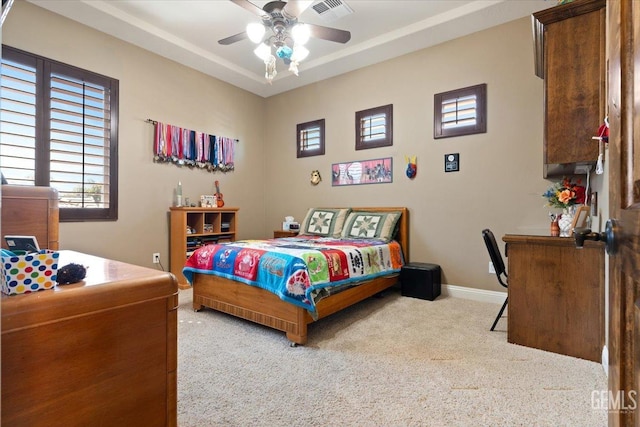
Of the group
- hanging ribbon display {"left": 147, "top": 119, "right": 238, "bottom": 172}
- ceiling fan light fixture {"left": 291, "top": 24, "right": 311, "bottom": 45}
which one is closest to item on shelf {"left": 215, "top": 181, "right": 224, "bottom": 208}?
hanging ribbon display {"left": 147, "top": 119, "right": 238, "bottom": 172}

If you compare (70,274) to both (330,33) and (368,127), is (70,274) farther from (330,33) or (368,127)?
(368,127)

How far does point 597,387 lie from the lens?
5.58ft

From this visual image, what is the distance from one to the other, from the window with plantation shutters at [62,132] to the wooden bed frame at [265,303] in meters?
1.57

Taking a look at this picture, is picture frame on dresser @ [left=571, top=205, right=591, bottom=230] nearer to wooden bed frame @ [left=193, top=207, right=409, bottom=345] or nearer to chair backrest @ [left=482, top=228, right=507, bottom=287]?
chair backrest @ [left=482, top=228, right=507, bottom=287]

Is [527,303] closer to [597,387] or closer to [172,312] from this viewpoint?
[597,387]

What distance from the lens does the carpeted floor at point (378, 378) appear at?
4.87 feet

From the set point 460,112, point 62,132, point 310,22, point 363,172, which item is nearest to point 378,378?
point 363,172

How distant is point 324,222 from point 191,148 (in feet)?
6.75

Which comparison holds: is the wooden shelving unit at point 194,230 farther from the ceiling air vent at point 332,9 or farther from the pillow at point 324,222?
the ceiling air vent at point 332,9

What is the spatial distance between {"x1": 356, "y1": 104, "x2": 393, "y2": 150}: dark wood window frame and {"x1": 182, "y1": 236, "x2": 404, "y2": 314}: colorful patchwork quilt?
1558 mm

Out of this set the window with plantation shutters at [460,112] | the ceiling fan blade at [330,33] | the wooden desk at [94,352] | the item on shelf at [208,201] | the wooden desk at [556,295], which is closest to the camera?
the wooden desk at [94,352]

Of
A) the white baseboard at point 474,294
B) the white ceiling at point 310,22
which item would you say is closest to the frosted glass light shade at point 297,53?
the white ceiling at point 310,22

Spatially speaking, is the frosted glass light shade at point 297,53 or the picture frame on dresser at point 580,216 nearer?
the picture frame on dresser at point 580,216

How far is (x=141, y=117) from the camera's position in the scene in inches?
149
